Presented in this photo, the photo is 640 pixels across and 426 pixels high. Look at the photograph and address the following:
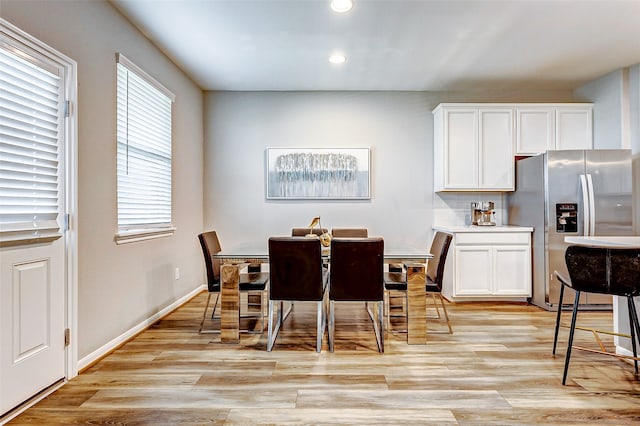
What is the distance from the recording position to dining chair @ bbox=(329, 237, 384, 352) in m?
2.66

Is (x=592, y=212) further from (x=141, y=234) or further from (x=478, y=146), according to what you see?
(x=141, y=234)

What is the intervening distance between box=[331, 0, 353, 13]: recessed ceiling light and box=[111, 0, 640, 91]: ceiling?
0.05 metres

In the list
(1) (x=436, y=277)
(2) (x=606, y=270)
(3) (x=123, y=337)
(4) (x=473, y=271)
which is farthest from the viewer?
(4) (x=473, y=271)

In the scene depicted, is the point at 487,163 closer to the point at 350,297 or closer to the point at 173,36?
the point at 350,297

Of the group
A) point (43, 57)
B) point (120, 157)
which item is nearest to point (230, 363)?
point (120, 157)

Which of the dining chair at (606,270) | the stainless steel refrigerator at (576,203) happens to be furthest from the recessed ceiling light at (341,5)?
the stainless steel refrigerator at (576,203)

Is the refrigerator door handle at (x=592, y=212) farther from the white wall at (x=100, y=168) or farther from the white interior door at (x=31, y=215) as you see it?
the white interior door at (x=31, y=215)

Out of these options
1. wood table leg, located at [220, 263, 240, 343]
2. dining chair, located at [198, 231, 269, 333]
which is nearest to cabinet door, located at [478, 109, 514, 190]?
dining chair, located at [198, 231, 269, 333]

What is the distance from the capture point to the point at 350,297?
275 centimetres

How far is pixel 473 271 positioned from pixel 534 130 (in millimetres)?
1909

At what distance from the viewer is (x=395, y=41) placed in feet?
11.1

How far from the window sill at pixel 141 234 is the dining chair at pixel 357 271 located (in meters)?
1.66

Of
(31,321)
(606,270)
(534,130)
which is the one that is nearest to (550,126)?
(534,130)

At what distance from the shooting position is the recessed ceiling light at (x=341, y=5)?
2.72m
